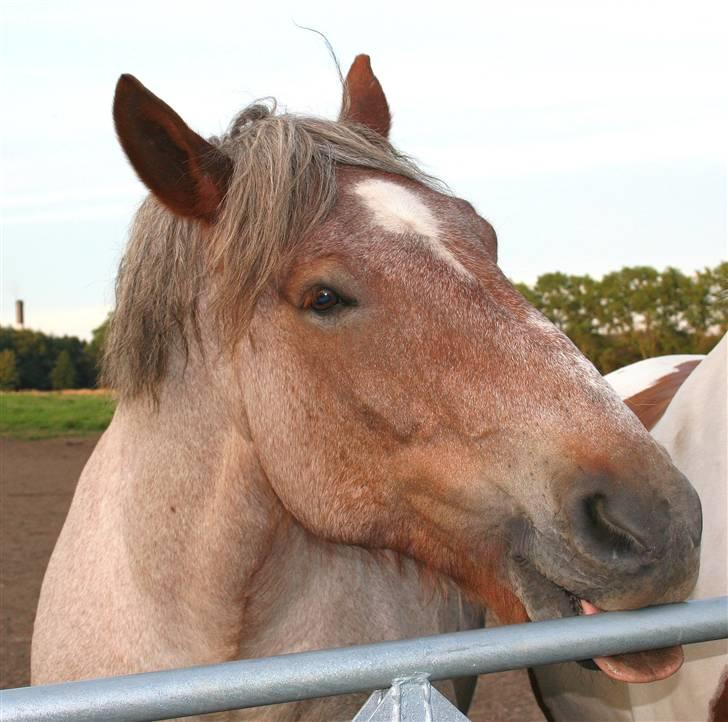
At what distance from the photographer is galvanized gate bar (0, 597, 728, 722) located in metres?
1.17

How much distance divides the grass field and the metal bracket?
2025 cm

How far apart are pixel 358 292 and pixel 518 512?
2.11 feet

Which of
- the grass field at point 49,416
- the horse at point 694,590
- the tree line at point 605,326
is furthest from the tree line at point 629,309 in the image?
the horse at point 694,590

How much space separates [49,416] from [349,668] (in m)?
22.9

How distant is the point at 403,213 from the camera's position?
2.16 meters

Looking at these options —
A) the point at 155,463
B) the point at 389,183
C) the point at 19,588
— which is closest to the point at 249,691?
the point at 155,463

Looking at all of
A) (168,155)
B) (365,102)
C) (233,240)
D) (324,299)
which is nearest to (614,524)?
(324,299)

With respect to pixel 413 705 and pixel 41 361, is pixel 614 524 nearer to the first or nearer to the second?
pixel 413 705

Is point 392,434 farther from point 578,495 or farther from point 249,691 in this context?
point 249,691

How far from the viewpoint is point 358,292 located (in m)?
2.08

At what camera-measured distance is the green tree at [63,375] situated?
27625 mm

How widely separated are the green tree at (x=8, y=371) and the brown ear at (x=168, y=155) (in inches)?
958

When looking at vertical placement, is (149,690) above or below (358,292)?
below

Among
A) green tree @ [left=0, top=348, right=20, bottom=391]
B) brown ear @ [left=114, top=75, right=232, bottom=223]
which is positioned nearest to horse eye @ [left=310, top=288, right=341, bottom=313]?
brown ear @ [left=114, top=75, right=232, bottom=223]
